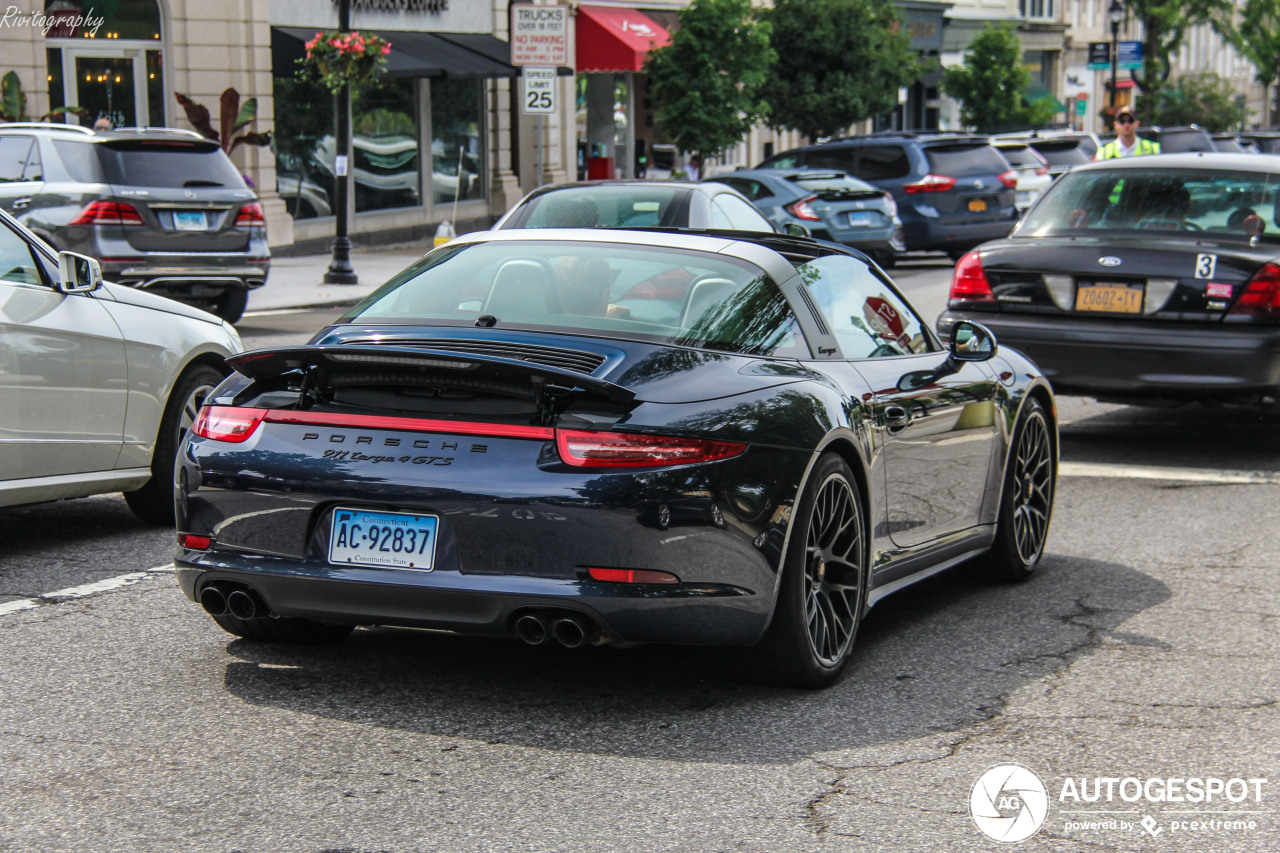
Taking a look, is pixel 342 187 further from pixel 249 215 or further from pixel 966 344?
pixel 966 344

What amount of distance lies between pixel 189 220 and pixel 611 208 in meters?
4.07

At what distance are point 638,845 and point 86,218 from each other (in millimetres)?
12122

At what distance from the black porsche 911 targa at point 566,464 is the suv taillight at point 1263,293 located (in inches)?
174

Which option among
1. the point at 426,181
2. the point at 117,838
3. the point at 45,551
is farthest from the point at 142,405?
the point at 426,181

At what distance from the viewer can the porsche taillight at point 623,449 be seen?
4688mm

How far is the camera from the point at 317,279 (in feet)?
73.9

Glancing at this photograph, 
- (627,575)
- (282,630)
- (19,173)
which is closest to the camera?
(627,575)

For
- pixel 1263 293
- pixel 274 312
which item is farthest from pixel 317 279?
pixel 1263 293

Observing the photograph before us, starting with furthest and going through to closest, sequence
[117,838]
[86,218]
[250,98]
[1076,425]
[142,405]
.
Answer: [250,98] < [86,218] < [1076,425] < [142,405] < [117,838]

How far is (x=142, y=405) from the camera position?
7.45 metres

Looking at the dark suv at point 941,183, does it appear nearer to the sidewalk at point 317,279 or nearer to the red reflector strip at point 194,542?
the sidewalk at point 317,279

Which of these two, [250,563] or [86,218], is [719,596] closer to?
[250,563]

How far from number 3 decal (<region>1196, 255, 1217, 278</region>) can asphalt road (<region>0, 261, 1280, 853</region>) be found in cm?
296

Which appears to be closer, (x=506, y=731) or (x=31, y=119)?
(x=506, y=731)
